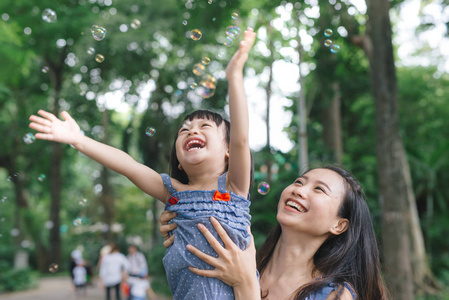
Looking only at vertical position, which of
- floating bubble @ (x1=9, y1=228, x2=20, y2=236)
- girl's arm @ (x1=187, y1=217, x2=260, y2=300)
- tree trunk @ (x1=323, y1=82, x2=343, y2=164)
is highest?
tree trunk @ (x1=323, y1=82, x2=343, y2=164)

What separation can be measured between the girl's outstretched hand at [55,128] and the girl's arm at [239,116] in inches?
27.3

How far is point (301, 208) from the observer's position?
232 cm

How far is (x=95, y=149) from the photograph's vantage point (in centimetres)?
216

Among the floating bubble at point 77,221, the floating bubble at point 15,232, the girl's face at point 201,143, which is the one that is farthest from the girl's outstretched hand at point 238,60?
the floating bubble at point 15,232

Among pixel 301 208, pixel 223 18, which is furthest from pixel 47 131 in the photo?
pixel 223 18

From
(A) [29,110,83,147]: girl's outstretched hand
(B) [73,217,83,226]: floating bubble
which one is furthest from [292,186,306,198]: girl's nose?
(B) [73,217,83,226]: floating bubble

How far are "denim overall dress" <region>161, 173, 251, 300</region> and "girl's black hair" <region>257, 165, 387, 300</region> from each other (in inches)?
15.8

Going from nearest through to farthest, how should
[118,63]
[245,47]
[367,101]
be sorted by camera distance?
[245,47] < [118,63] < [367,101]

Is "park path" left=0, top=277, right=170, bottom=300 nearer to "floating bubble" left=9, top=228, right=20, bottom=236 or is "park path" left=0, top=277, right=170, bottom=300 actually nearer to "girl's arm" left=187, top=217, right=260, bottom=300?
"floating bubble" left=9, top=228, right=20, bottom=236

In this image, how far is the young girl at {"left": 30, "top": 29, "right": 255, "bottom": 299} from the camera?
202 centimetres

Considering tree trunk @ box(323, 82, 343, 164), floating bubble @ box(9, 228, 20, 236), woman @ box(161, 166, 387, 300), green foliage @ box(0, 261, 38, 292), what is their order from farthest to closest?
floating bubble @ box(9, 228, 20, 236) → green foliage @ box(0, 261, 38, 292) → tree trunk @ box(323, 82, 343, 164) → woman @ box(161, 166, 387, 300)

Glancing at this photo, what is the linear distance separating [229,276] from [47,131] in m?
0.98

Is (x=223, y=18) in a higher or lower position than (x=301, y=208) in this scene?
higher

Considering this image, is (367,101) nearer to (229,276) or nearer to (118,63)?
(118,63)
